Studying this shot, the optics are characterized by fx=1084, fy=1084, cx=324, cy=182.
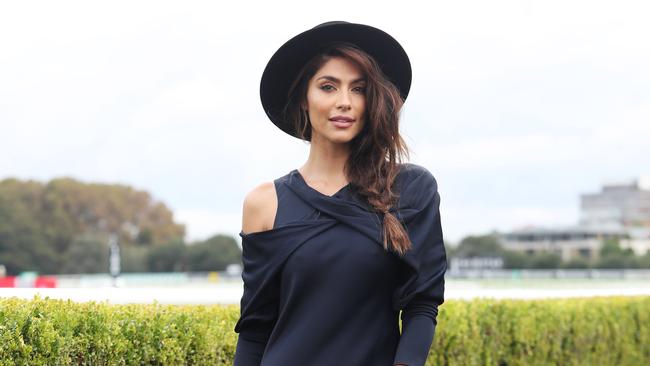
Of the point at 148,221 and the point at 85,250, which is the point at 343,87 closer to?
the point at 85,250

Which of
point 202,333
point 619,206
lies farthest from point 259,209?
point 619,206

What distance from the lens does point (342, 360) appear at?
2.76 meters

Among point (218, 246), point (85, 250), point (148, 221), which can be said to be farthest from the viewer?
point (148, 221)

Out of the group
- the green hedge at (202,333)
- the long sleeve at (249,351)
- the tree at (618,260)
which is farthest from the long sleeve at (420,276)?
the tree at (618,260)

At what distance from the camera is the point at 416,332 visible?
2.77 meters

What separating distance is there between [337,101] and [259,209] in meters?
0.36

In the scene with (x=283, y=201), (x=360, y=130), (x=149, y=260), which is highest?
(x=149, y=260)

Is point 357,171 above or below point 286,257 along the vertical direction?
above

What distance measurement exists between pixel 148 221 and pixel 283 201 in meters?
103

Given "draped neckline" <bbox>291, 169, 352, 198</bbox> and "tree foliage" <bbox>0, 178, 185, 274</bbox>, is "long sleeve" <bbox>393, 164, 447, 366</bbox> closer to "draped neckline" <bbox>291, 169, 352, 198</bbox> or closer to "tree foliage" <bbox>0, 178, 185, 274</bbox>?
"draped neckline" <bbox>291, 169, 352, 198</bbox>

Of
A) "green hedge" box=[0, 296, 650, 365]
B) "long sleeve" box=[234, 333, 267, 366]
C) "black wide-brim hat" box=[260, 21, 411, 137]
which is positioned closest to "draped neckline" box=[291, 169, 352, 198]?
"black wide-brim hat" box=[260, 21, 411, 137]

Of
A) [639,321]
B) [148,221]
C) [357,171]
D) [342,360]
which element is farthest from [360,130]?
[148,221]

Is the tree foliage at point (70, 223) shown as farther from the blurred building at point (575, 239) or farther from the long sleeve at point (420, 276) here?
the long sleeve at point (420, 276)

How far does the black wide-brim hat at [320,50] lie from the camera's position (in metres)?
2.96
